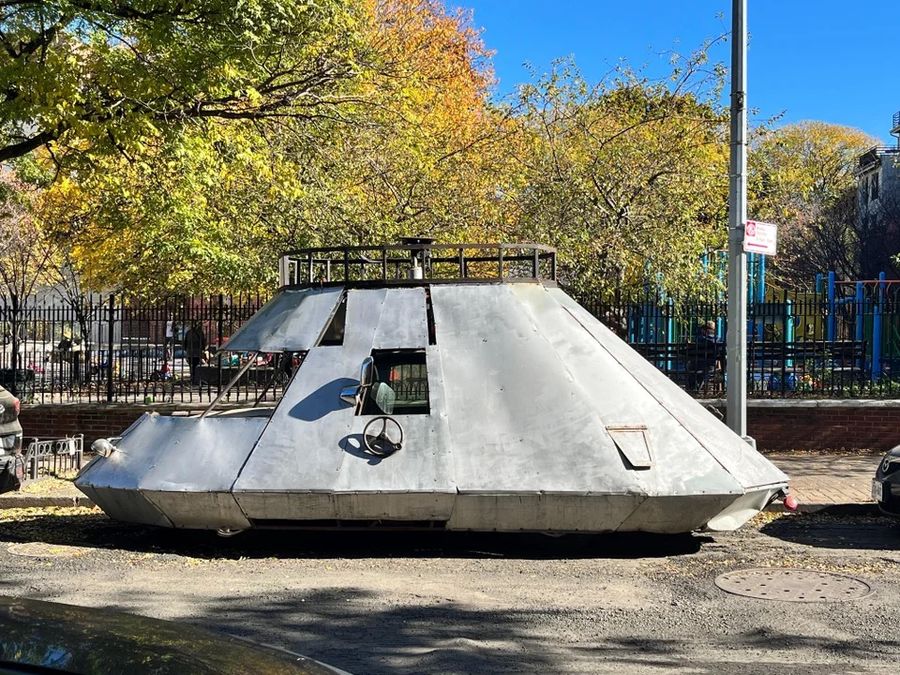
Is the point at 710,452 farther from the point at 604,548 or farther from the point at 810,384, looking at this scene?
the point at 810,384

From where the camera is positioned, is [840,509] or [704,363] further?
[704,363]

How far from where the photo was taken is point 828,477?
40.4ft

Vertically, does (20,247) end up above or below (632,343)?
above

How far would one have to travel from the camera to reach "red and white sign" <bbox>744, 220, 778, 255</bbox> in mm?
10969

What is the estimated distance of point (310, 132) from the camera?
15.6 m

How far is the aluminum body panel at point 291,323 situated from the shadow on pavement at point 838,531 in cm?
464

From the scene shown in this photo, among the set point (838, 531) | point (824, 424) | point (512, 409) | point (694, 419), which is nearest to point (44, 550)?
point (512, 409)

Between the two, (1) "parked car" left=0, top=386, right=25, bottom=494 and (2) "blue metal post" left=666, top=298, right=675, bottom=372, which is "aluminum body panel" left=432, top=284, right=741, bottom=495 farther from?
(2) "blue metal post" left=666, top=298, right=675, bottom=372

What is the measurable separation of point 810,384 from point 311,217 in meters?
8.36

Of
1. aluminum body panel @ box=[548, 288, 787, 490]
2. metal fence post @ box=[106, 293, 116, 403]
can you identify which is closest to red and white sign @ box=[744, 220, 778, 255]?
aluminum body panel @ box=[548, 288, 787, 490]

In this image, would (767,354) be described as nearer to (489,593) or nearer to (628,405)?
(628,405)

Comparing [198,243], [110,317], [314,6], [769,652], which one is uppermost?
[314,6]

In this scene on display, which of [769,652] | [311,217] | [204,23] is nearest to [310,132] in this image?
[311,217]

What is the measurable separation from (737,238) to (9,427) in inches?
312
